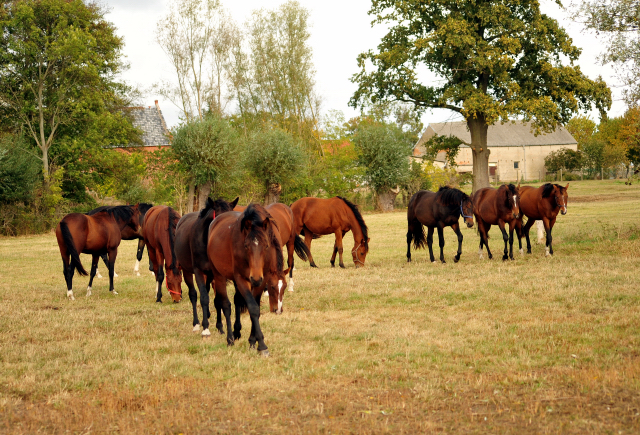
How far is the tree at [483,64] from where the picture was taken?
23391mm

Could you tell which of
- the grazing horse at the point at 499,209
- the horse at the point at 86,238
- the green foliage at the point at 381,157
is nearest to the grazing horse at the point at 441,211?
the grazing horse at the point at 499,209

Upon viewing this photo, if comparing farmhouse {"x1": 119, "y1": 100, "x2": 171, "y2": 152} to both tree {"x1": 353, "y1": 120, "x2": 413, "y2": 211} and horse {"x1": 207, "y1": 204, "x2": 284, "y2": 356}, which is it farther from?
horse {"x1": 207, "y1": 204, "x2": 284, "y2": 356}

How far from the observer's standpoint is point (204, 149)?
34.0 meters

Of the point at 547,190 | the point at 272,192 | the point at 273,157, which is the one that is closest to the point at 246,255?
the point at 547,190

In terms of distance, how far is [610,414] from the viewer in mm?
4242

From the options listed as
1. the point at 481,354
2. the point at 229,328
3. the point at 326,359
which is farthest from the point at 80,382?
the point at 481,354

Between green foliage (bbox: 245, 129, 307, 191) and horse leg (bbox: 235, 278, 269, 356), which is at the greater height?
green foliage (bbox: 245, 129, 307, 191)

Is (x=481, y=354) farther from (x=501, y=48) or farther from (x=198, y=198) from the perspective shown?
(x=198, y=198)

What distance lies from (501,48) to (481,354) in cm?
2056

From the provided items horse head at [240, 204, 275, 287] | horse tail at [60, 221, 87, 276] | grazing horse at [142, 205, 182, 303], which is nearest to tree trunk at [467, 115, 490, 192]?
grazing horse at [142, 205, 182, 303]

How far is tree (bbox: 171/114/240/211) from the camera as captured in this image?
34031mm

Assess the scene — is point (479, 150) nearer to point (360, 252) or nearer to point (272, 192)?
point (360, 252)

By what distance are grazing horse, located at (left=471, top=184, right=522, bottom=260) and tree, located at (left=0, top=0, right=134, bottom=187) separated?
2613 cm

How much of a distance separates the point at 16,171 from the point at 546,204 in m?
26.8
